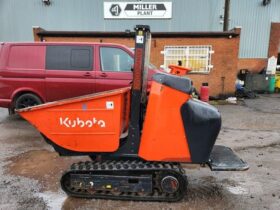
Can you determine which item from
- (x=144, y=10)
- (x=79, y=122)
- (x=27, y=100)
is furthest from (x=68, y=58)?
(x=144, y=10)

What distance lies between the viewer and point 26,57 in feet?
25.4

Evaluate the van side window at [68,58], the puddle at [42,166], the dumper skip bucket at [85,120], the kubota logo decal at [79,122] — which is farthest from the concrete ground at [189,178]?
the van side window at [68,58]

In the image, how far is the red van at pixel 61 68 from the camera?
7.63m

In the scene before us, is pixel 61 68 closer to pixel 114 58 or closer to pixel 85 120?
pixel 114 58

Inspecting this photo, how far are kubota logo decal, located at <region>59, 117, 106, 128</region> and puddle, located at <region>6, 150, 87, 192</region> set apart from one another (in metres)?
1.06

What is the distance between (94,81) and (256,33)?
14.4 m

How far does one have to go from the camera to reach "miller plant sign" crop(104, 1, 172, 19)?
18.6m

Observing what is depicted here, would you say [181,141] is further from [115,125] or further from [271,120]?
[271,120]

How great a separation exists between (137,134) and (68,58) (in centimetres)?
431

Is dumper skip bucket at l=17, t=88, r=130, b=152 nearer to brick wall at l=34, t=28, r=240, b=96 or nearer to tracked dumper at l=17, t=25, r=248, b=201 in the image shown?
tracked dumper at l=17, t=25, r=248, b=201

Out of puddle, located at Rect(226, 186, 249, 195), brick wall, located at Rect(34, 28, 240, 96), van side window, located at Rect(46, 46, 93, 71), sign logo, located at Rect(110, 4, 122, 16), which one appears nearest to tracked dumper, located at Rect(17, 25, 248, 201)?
puddle, located at Rect(226, 186, 249, 195)

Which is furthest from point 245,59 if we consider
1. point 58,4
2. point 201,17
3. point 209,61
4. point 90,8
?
point 58,4

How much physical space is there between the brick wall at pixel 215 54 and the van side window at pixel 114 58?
18.7ft

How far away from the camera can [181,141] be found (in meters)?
3.89
